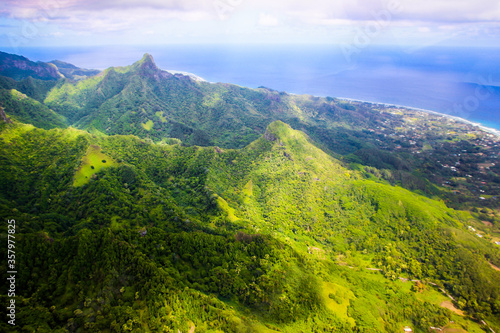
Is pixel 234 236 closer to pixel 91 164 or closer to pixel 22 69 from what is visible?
pixel 91 164

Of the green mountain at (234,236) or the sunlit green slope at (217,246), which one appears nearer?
the sunlit green slope at (217,246)

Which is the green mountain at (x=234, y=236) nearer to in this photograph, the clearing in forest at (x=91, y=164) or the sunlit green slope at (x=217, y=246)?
the sunlit green slope at (x=217, y=246)

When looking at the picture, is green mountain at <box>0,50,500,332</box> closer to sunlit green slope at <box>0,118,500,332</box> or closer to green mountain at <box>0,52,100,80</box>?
sunlit green slope at <box>0,118,500,332</box>

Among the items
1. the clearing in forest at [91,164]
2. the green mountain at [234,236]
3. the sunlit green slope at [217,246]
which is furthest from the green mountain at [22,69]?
the clearing in forest at [91,164]

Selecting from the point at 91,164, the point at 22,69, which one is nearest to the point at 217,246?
the point at 91,164

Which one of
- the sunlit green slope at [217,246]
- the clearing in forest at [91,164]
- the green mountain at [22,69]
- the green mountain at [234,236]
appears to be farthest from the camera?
the green mountain at [22,69]

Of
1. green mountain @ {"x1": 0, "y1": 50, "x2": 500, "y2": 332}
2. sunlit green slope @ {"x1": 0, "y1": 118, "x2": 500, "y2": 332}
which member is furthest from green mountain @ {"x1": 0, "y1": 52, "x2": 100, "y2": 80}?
sunlit green slope @ {"x1": 0, "y1": 118, "x2": 500, "y2": 332}

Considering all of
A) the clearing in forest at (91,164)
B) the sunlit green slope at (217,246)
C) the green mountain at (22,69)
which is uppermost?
the green mountain at (22,69)

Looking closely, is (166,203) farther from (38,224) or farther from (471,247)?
(471,247)

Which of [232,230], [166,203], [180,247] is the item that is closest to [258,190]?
[232,230]
